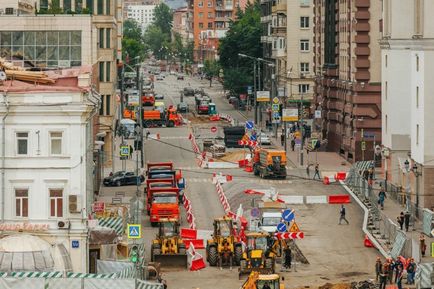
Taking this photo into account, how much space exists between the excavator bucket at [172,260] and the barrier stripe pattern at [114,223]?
97.8 inches

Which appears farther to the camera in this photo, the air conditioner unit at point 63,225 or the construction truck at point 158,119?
the construction truck at point 158,119

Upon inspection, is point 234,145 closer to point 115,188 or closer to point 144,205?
point 115,188

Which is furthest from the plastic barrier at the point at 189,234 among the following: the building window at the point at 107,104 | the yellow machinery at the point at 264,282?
the building window at the point at 107,104

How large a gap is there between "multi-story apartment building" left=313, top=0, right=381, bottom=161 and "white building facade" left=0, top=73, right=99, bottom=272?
53473 millimetres

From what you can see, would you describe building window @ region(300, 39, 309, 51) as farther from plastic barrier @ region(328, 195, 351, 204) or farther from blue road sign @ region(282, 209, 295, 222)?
blue road sign @ region(282, 209, 295, 222)

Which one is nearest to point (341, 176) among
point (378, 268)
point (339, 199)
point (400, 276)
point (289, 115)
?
point (339, 199)

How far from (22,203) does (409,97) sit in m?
45.0

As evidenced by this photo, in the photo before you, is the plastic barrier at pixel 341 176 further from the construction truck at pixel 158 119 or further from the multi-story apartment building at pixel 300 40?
the multi-story apartment building at pixel 300 40

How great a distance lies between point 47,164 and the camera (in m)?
65.4

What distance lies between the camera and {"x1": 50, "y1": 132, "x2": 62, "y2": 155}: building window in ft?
215

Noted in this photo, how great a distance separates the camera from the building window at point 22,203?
65438mm

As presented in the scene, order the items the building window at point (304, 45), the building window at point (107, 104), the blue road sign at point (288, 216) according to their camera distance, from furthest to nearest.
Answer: the building window at point (304, 45) < the building window at point (107, 104) < the blue road sign at point (288, 216)

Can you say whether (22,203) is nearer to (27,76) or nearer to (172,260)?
(27,76)

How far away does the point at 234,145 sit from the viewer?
445 ft
